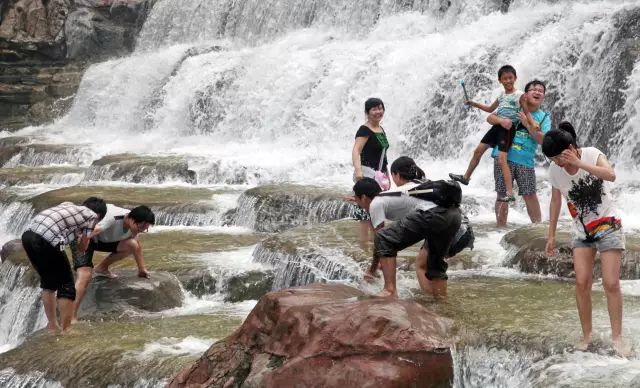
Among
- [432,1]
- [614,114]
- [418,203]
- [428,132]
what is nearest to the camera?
[418,203]

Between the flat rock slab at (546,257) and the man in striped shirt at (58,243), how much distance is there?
3665 mm

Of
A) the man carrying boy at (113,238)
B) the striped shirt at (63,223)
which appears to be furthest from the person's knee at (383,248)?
the striped shirt at (63,223)

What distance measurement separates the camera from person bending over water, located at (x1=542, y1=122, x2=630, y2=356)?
15.9 feet

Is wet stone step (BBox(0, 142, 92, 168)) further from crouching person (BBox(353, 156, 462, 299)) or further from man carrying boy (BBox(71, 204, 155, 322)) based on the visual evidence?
crouching person (BBox(353, 156, 462, 299))

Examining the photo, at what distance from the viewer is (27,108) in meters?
28.2

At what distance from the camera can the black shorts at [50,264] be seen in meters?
7.09

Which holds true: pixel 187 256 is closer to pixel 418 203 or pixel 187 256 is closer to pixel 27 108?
pixel 418 203

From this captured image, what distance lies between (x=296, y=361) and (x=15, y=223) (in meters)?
8.97

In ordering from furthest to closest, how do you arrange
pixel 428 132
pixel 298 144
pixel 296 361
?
pixel 298 144 → pixel 428 132 → pixel 296 361

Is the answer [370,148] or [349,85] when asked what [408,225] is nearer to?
[370,148]

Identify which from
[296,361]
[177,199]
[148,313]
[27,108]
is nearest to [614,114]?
[177,199]

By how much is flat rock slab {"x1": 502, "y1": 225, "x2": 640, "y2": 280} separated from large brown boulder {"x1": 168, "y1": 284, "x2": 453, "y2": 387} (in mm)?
2219

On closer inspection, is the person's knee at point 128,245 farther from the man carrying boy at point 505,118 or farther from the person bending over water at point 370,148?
the man carrying boy at point 505,118

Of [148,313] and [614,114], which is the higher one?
[614,114]
